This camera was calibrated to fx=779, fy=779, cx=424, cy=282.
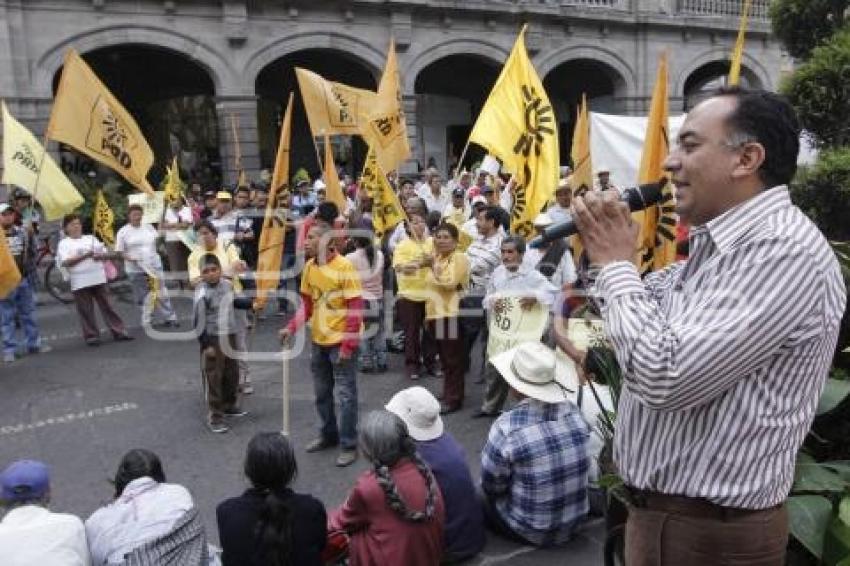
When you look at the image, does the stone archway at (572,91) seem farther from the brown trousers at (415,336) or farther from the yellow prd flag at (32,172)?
the brown trousers at (415,336)

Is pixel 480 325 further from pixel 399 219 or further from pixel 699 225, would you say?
pixel 699 225

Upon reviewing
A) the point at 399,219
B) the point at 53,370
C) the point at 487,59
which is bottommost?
the point at 53,370

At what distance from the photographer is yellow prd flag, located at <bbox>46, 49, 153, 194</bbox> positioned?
778cm

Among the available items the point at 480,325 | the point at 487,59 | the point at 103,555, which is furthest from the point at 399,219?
the point at 487,59

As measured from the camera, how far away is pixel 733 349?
151 cm

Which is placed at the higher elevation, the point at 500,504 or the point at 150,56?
the point at 150,56

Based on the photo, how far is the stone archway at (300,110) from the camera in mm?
20672

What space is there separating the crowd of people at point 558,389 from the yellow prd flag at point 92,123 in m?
1.82

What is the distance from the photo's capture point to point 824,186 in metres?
3.80

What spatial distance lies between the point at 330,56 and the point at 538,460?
18.0 m

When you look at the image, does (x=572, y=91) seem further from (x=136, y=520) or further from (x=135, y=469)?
(x=136, y=520)

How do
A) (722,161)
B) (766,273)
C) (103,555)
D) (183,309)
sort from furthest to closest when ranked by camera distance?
(183,309), (103,555), (722,161), (766,273)

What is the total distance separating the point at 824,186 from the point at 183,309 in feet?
29.9

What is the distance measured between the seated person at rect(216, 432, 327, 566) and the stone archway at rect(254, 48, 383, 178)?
18169mm
